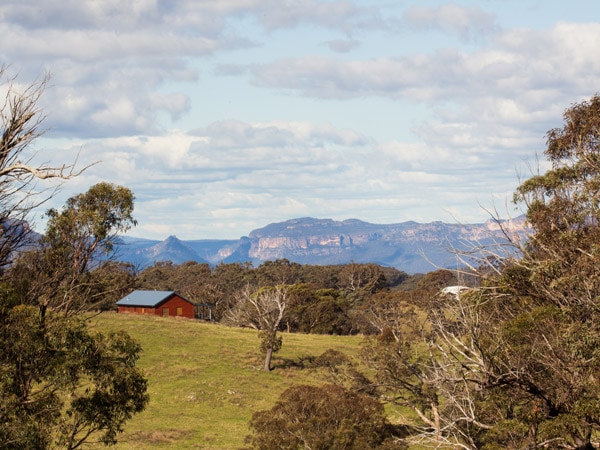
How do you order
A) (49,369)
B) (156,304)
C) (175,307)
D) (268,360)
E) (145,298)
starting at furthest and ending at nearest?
1. (145,298)
2. (175,307)
3. (156,304)
4. (268,360)
5. (49,369)

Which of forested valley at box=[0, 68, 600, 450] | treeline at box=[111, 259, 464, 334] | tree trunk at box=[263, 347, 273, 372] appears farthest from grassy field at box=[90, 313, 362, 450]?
forested valley at box=[0, 68, 600, 450]

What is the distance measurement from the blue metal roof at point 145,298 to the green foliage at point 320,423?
Result: 64403 mm

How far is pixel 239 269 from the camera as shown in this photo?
467 ft

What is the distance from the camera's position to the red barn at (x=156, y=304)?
8781 centimetres

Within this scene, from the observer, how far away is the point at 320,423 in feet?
81.8

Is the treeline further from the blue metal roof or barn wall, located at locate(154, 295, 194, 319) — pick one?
barn wall, located at locate(154, 295, 194, 319)

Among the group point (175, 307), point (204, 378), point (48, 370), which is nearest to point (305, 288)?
point (175, 307)

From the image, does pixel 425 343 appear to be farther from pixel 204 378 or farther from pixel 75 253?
pixel 204 378

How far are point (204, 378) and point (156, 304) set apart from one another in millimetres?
39954

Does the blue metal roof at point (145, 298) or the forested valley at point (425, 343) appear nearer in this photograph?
the forested valley at point (425, 343)

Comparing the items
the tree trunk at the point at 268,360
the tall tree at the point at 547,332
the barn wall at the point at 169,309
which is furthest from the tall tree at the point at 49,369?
the barn wall at the point at 169,309

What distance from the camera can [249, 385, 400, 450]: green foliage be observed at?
80.5ft

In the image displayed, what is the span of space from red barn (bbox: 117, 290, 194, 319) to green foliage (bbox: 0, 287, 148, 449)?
221 feet

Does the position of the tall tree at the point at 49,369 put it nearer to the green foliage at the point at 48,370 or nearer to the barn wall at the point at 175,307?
the green foliage at the point at 48,370
